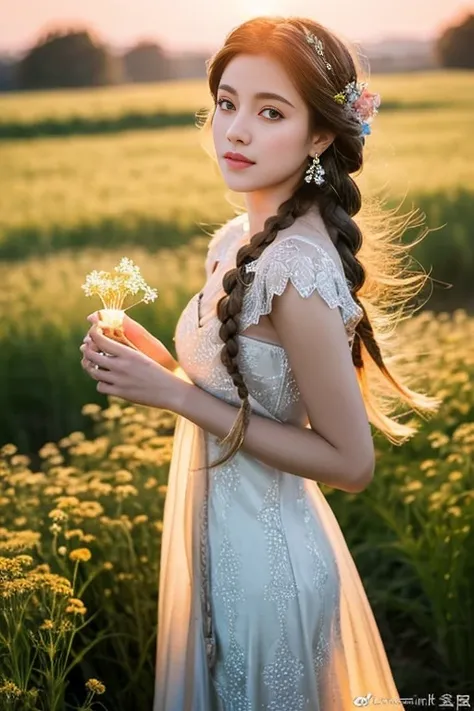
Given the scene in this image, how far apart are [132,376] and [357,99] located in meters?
0.69

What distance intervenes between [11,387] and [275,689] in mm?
2811

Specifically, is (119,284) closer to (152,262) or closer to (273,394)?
(273,394)

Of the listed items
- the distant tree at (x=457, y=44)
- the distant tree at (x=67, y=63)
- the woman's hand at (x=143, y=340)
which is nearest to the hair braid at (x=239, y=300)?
the woman's hand at (x=143, y=340)

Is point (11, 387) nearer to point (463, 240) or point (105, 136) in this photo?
point (463, 240)

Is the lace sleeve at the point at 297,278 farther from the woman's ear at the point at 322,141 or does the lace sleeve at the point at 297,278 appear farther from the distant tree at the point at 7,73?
the distant tree at the point at 7,73

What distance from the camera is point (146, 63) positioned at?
6.92m

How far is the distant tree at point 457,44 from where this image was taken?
25.2 ft

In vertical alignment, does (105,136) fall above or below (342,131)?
above

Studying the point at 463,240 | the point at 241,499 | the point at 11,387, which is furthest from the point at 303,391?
the point at 463,240

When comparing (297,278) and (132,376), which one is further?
(132,376)

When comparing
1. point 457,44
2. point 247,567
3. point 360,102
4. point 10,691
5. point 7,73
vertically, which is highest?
point 457,44

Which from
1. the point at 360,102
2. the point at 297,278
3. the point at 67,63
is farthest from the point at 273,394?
the point at 67,63

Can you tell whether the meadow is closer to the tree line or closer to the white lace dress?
the tree line

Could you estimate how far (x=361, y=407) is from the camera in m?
2.02
